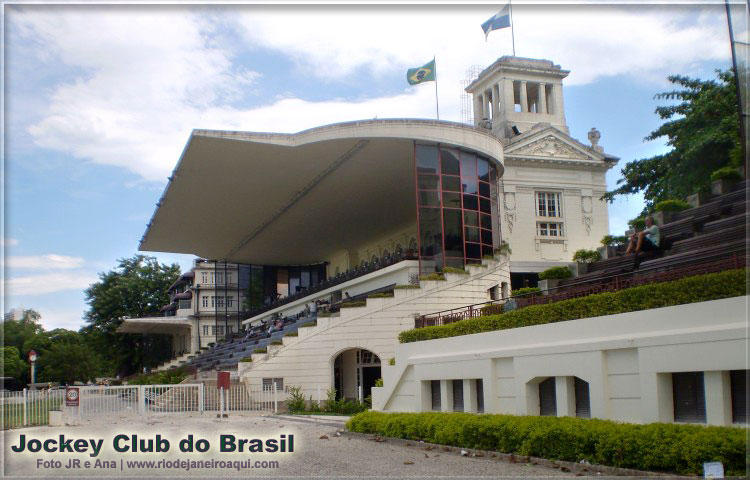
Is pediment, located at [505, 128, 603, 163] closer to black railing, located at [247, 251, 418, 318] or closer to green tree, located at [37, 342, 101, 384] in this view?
black railing, located at [247, 251, 418, 318]

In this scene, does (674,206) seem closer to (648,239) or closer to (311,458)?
(648,239)

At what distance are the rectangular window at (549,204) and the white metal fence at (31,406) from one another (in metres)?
27.3

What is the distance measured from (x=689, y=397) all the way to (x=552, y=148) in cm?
3204

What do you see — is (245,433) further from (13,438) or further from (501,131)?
(501,131)

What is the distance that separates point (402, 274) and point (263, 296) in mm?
28751

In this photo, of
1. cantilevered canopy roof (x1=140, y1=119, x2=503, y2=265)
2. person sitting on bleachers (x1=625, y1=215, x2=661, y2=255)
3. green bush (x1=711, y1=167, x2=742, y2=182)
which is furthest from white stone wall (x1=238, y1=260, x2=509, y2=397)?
green bush (x1=711, y1=167, x2=742, y2=182)

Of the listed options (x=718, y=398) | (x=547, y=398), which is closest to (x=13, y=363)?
(x=547, y=398)

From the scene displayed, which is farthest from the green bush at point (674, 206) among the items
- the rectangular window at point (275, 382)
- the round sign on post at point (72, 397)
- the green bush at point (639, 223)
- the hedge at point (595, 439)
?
the round sign on post at point (72, 397)

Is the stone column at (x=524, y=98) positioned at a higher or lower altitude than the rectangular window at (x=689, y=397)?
higher

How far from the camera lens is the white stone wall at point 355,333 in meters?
27.7

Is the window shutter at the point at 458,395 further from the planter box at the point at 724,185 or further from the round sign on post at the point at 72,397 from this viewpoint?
the round sign on post at the point at 72,397

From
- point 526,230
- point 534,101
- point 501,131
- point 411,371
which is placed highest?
point 534,101

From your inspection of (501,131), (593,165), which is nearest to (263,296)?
(501,131)

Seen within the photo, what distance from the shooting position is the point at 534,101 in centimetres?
4984
